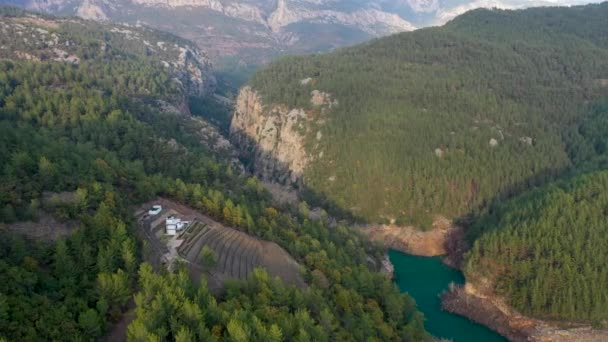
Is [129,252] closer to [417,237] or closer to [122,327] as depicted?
[122,327]

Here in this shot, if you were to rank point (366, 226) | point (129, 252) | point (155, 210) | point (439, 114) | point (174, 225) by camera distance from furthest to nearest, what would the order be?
point (439, 114), point (366, 226), point (155, 210), point (174, 225), point (129, 252)

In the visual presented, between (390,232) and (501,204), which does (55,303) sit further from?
(501,204)

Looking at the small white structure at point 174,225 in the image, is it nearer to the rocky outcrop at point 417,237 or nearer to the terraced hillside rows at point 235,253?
the terraced hillside rows at point 235,253

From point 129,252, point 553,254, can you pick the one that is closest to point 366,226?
point 553,254

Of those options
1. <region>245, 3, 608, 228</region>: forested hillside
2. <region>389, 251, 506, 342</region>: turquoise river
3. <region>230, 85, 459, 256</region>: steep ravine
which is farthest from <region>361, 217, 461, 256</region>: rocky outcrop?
<region>389, 251, 506, 342</region>: turquoise river

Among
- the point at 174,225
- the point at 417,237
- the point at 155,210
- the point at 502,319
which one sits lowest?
the point at 417,237

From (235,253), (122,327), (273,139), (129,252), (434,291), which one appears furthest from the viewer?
(273,139)

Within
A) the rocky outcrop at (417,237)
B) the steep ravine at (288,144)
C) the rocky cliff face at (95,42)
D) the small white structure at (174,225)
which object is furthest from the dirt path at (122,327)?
the rocky cliff face at (95,42)

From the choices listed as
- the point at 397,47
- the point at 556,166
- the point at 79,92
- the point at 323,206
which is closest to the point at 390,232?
the point at 323,206
